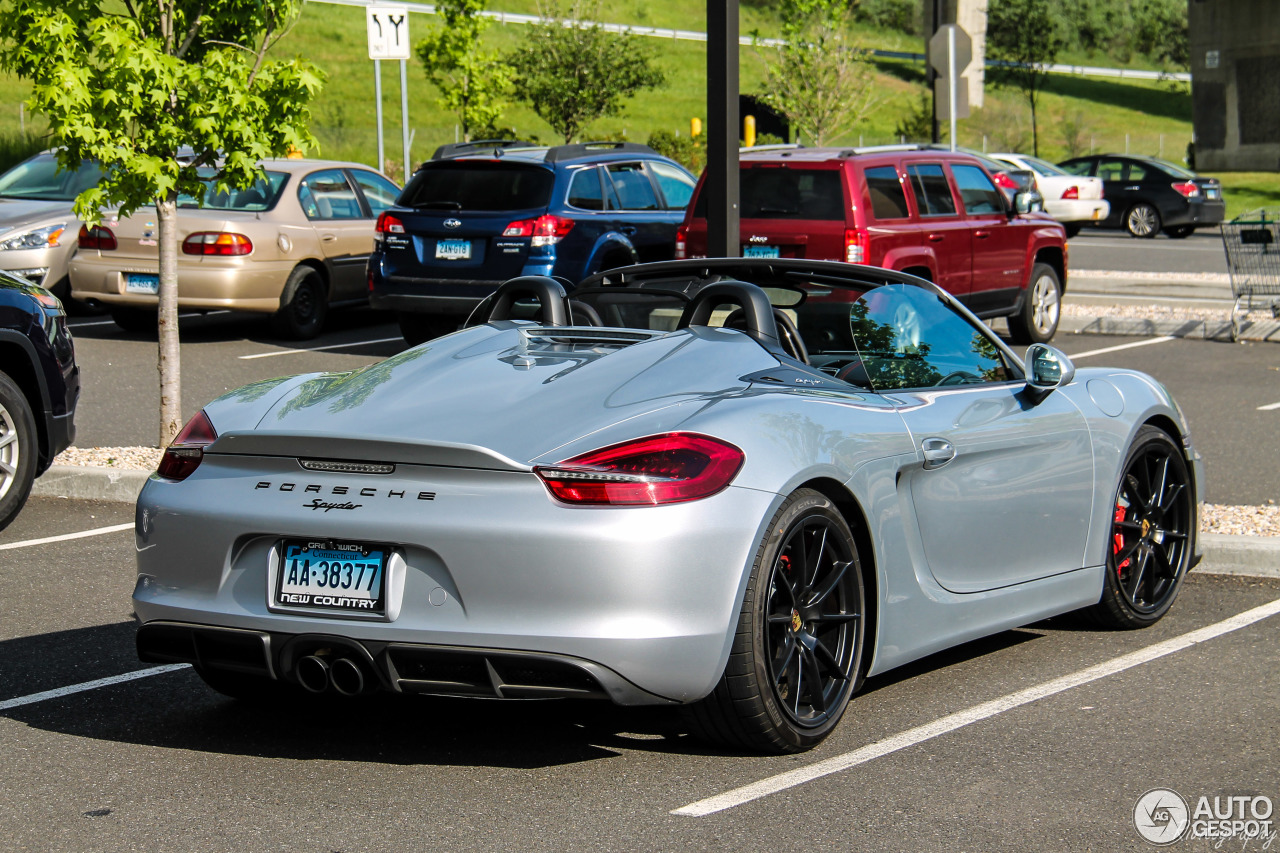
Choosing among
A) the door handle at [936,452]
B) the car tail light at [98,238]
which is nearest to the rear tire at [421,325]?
the car tail light at [98,238]

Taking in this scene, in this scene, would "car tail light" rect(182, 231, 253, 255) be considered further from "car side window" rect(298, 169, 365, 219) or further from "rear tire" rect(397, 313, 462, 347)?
"rear tire" rect(397, 313, 462, 347)

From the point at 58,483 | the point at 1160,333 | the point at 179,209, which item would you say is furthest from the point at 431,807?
the point at 1160,333

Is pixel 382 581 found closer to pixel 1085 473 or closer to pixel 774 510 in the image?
pixel 774 510

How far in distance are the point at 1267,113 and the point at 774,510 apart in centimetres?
5707

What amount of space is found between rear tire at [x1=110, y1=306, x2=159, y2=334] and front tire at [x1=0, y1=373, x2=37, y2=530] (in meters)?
8.23

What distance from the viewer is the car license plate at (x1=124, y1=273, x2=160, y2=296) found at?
47.9ft

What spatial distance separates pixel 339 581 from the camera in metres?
4.16

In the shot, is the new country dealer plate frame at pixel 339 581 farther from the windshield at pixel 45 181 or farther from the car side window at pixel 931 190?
the windshield at pixel 45 181

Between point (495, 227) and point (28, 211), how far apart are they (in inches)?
211

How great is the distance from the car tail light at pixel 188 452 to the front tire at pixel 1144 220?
103 feet

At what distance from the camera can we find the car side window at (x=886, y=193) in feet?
42.5

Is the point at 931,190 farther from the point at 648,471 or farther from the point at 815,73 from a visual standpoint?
the point at 815,73

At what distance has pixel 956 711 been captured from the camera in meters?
4.98

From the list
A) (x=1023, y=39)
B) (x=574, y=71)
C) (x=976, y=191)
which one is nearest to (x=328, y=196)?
(x=976, y=191)
